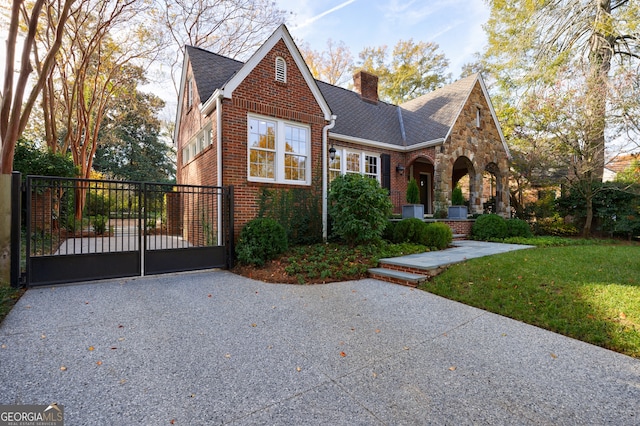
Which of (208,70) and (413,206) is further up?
(208,70)

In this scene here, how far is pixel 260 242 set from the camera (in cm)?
638

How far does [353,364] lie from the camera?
263 centimetres

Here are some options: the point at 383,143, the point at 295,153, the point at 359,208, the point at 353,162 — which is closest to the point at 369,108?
the point at 383,143

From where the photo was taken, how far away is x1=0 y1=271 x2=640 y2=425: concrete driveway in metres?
2.00

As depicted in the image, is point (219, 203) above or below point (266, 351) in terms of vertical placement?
above

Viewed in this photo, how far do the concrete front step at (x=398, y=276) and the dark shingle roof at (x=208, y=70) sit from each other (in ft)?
20.6

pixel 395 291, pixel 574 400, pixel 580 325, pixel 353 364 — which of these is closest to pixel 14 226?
pixel 353 364

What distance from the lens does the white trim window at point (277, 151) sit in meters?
7.53

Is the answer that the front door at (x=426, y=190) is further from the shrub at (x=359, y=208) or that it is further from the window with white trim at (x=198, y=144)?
the window with white trim at (x=198, y=144)

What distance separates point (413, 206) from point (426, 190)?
4982mm

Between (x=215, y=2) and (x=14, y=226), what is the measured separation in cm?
1386

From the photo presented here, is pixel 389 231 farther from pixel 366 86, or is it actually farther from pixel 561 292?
pixel 366 86

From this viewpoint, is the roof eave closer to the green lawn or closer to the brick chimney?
the brick chimney

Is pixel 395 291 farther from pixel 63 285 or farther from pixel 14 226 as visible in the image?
pixel 14 226
